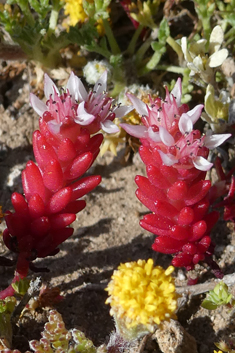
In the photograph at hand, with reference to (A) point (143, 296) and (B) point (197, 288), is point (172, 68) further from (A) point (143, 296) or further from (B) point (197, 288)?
(A) point (143, 296)

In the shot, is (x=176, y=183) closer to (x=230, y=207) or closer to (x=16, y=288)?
(x=230, y=207)

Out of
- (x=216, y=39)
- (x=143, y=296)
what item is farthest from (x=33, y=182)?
(x=216, y=39)

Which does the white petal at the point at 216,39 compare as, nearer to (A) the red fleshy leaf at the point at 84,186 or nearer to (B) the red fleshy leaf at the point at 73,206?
(A) the red fleshy leaf at the point at 84,186

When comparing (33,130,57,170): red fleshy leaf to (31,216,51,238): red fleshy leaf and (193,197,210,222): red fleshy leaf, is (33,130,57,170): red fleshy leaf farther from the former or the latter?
(193,197,210,222): red fleshy leaf

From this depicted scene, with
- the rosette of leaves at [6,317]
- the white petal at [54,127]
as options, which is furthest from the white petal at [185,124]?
the rosette of leaves at [6,317]

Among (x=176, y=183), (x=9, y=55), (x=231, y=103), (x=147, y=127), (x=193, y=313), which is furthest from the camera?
(x=9, y=55)

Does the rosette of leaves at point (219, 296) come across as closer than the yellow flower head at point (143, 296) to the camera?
No

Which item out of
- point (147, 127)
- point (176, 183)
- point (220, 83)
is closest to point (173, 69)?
point (220, 83)
